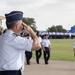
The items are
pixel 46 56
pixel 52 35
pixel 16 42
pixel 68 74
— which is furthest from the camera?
pixel 52 35

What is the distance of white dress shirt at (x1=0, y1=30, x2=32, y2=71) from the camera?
5.34 meters

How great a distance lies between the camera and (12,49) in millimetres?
5359

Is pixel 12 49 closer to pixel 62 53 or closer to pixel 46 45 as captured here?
pixel 46 45

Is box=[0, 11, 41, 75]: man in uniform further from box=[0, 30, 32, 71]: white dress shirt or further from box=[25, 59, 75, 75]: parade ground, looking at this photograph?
box=[25, 59, 75, 75]: parade ground

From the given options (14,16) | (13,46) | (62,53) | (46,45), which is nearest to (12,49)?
(13,46)

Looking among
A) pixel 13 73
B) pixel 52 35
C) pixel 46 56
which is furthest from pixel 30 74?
pixel 52 35

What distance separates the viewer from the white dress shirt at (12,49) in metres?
5.34

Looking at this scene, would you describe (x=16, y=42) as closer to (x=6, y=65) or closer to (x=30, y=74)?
(x=6, y=65)

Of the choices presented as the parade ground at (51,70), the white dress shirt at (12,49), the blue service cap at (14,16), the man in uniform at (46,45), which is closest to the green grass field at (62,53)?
the man in uniform at (46,45)

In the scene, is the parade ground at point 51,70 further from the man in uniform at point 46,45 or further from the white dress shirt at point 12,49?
the white dress shirt at point 12,49

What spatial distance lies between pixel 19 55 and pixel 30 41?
263 mm

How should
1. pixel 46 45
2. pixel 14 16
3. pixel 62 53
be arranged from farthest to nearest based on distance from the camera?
pixel 62 53
pixel 46 45
pixel 14 16

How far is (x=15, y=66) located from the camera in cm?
538

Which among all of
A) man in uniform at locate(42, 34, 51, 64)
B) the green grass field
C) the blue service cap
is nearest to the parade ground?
man in uniform at locate(42, 34, 51, 64)
